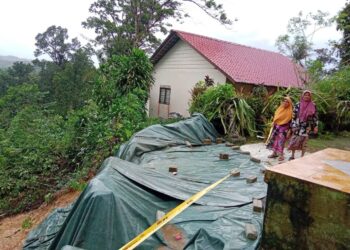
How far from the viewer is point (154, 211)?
2.96m

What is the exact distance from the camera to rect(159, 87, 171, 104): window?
14596 mm

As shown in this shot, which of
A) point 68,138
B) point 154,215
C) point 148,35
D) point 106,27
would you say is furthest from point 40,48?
point 154,215

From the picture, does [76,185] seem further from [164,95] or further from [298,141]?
[164,95]

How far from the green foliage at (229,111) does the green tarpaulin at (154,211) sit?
3148 millimetres

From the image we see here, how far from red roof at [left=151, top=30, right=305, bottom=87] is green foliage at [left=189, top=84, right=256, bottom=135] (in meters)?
2.89

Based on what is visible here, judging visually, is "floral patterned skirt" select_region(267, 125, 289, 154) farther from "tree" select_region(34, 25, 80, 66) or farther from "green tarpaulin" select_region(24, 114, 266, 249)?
"tree" select_region(34, 25, 80, 66)

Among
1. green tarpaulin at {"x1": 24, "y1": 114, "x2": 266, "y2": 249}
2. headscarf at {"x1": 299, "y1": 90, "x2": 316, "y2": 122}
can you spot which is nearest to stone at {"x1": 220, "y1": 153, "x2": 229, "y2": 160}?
green tarpaulin at {"x1": 24, "y1": 114, "x2": 266, "y2": 249}

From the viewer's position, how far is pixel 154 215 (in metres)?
2.87

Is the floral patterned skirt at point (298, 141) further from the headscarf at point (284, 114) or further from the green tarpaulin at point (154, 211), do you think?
the green tarpaulin at point (154, 211)

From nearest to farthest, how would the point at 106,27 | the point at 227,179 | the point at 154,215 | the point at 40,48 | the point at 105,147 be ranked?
the point at 154,215, the point at 227,179, the point at 105,147, the point at 106,27, the point at 40,48

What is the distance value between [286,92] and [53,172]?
7215 mm

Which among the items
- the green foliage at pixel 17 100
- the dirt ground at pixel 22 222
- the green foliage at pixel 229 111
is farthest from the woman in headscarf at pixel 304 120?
the green foliage at pixel 17 100

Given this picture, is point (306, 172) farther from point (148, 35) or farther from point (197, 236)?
point (148, 35)

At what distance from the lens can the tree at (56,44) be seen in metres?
26.4
